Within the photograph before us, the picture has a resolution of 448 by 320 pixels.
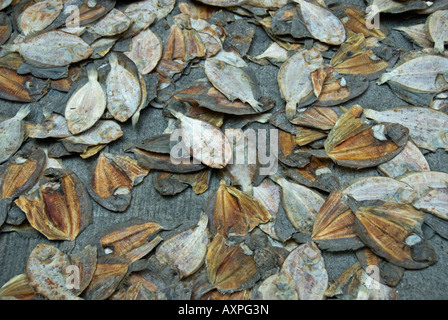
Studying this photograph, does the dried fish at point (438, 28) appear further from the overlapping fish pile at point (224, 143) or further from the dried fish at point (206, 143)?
the dried fish at point (206, 143)

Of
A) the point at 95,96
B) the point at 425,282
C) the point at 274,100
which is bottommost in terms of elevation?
the point at 425,282

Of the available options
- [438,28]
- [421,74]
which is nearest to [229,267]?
[421,74]

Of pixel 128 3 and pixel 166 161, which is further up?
pixel 128 3

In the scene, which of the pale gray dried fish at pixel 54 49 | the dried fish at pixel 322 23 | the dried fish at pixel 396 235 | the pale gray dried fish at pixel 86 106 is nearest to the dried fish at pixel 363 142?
the dried fish at pixel 396 235

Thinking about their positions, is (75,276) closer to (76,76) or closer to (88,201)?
(88,201)

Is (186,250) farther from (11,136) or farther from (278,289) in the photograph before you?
(11,136)

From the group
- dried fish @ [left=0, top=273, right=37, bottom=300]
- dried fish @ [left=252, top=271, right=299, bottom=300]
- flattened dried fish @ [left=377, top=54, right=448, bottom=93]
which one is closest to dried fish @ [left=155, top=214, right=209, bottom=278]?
dried fish @ [left=252, top=271, right=299, bottom=300]
